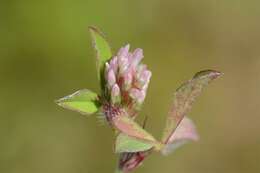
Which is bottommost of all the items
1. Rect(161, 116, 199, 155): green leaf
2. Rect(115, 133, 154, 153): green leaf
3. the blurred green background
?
the blurred green background

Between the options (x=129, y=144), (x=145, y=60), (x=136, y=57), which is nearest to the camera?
(x=129, y=144)

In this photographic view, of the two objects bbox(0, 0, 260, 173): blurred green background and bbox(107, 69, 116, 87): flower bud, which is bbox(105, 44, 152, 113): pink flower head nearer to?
bbox(107, 69, 116, 87): flower bud

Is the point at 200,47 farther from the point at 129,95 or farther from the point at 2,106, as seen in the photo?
the point at 129,95

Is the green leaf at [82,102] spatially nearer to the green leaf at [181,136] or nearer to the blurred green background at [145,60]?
the green leaf at [181,136]

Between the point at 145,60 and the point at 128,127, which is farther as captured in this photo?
the point at 145,60

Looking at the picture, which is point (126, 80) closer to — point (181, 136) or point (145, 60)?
point (181, 136)

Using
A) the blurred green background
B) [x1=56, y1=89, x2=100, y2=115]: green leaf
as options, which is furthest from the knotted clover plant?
the blurred green background

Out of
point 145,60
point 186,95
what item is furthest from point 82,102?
point 145,60
